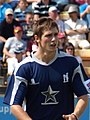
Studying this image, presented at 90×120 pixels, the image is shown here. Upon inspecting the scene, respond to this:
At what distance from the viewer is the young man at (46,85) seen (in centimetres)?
402

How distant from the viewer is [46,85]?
4.03m

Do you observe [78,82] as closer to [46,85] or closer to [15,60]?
[46,85]

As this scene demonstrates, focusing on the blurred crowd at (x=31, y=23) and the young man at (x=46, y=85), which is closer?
the young man at (x=46, y=85)

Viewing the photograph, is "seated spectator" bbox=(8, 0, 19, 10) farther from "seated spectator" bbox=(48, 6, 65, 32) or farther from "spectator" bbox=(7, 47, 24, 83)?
"spectator" bbox=(7, 47, 24, 83)

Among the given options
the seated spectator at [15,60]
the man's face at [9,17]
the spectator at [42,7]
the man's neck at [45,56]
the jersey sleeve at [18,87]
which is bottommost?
the seated spectator at [15,60]

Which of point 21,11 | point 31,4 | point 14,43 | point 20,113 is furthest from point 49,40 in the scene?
point 31,4

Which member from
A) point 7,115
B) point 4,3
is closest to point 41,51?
point 7,115

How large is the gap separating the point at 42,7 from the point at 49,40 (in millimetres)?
8687

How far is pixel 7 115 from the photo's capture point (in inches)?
305

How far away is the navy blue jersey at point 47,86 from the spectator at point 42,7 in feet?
26.8

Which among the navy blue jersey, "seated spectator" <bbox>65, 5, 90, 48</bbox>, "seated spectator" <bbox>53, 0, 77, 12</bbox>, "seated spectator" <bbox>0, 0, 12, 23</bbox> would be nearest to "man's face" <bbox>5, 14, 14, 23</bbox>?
"seated spectator" <bbox>0, 0, 12, 23</bbox>

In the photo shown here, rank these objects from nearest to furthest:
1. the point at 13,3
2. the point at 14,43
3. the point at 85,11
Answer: the point at 14,43
the point at 85,11
the point at 13,3

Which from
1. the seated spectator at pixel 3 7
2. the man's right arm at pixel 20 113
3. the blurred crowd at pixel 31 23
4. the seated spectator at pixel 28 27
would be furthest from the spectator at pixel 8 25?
the man's right arm at pixel 20 113

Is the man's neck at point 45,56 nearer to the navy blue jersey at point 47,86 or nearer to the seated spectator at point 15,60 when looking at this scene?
the navy blue jersey at point 47,86
